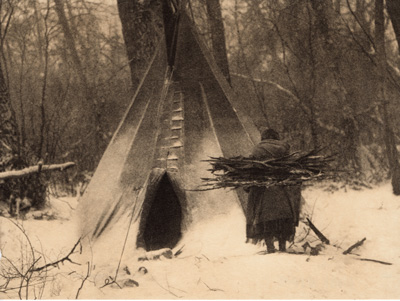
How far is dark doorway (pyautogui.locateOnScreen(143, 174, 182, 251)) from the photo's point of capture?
5016 mm

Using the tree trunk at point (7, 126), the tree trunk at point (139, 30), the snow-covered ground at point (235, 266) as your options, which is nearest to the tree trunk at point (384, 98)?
the snow-covered ground at point (235, 266)

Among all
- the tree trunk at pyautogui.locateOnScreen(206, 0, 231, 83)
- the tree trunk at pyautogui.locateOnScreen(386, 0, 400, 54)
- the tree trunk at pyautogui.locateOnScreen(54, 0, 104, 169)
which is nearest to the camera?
the tree trunk at pyautogui.locateOnScreen(386, 0, 400, 54)

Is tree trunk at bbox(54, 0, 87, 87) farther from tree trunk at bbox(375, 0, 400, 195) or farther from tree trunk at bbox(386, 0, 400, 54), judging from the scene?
tree trunk at bbox(386, 0, 400, 54)

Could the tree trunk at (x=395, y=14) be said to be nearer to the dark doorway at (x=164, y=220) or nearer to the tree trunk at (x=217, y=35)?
the tree trunk at (x=217, y=35)

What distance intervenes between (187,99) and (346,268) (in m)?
2.58

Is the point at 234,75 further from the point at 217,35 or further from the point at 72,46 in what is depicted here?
the point at 72,46

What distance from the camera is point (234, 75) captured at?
9602 mm

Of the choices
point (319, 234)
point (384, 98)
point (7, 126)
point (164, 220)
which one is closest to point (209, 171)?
point (164, 220)

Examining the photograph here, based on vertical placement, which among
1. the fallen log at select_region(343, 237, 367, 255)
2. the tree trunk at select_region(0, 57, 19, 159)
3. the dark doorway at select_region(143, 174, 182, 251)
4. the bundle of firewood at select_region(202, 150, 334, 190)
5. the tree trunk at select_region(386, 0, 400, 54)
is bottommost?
the fallen log at select_region(343, 237, 367, 255)

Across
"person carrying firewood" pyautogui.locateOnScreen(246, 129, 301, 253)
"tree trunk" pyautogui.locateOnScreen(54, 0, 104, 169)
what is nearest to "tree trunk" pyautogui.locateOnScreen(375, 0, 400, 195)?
"person carrying firewood" pyautogui.locateOnScreen(246, 129, 301, 253)

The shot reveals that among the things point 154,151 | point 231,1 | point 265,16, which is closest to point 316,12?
point 265,16

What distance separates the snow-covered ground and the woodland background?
88 centimetres

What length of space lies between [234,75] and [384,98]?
4150mm

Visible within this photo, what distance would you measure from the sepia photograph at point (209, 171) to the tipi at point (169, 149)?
0.05ft
